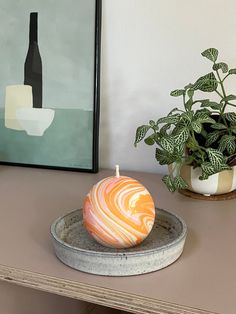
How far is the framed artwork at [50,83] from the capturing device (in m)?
1.20

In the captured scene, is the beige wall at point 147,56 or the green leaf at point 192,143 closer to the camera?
the green leaf at point 192,143

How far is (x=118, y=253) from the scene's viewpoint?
702 millimetres

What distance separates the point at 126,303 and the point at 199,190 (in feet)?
1.38

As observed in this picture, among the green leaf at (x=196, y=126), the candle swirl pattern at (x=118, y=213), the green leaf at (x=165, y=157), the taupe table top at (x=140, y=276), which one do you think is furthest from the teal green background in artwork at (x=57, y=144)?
the candle swirl pattern at (x=118, y=213)

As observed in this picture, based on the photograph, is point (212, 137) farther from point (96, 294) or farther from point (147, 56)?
point (96, 294)

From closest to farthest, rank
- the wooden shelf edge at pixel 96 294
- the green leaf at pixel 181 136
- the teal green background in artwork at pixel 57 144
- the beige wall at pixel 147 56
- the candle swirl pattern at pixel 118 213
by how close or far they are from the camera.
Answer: the wooden shelf edge at pixel 96 294
the candle swirl pattern at pixel 118 213
the green leaf at pixel 181 136
the beige wall at pixel 147 56
the teal green background in artwork at pixel 57 144

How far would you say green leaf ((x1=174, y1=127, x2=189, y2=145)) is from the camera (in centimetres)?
93

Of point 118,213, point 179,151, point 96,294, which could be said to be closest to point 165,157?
point 179,151

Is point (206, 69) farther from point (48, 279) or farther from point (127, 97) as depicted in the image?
point (48, 279)

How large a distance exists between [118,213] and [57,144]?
0.56m

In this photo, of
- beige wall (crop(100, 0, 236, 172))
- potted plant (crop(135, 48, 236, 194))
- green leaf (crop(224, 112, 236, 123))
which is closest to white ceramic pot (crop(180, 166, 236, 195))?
potted plant (crop(135, 48, 236, 194))

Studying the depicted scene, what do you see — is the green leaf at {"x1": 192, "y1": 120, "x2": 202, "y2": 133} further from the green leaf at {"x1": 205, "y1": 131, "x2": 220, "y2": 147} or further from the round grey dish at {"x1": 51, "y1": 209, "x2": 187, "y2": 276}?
the round grey dish at {"x1": 51, "y1": 209, "x2": 187, "y2": 276}

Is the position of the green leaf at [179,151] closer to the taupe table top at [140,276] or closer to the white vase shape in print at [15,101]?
the taupe table top at [140,276]

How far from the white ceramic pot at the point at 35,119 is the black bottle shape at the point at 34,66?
21 mm
